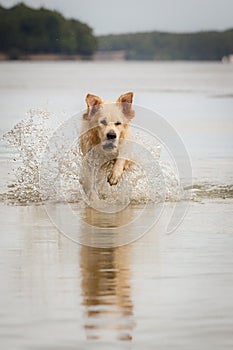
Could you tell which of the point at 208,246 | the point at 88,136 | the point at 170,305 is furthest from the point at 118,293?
the point at 88,136

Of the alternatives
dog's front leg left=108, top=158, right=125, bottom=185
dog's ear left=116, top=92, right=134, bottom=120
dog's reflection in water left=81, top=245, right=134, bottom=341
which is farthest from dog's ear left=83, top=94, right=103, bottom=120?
dog's reflection in water left=81, top=245, right=134, bottom=341

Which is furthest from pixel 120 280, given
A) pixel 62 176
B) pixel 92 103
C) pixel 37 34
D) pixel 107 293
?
pixel 37 34

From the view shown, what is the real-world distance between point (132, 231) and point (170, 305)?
2960mm

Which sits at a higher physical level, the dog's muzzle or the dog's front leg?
the dog's muzzle

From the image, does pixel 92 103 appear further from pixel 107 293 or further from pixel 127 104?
pixel 107 293

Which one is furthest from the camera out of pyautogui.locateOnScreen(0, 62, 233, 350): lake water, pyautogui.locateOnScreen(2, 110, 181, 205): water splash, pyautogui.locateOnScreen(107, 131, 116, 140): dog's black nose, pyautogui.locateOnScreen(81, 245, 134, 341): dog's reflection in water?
pyautogui.locateOnScreen(2, 110, 181, 205): water splash

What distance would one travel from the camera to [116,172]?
11.1m

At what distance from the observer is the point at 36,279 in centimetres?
776

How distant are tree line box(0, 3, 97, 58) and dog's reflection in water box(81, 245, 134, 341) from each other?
111 meters

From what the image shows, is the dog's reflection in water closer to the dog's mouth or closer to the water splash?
the dog's mouth

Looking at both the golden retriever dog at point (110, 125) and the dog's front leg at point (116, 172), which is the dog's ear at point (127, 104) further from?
the dog's front leg at point (116, 172)

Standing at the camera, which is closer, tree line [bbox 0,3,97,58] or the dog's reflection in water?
the dog's reflection in water

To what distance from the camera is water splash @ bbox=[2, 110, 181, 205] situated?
11805 mm

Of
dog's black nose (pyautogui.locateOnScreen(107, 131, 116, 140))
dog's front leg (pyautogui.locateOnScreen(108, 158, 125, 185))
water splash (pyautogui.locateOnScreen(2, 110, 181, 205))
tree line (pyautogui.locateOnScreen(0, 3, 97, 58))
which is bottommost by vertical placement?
tree line (pyautogui.locateOnScreen(0, 3, 97, 58))
